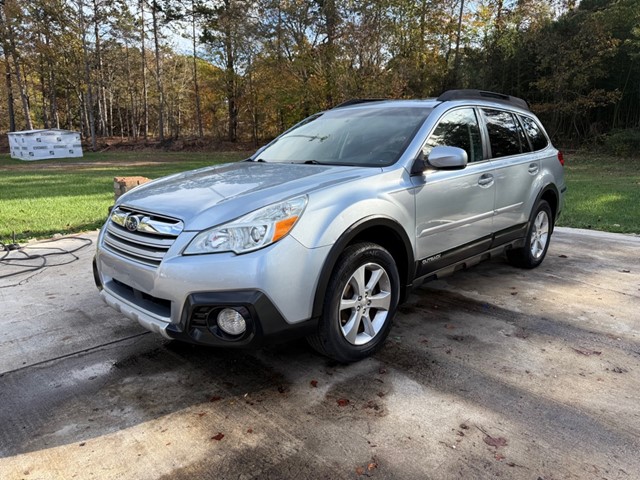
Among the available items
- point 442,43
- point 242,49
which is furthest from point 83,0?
point 442,43

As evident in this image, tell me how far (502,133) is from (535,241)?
4.21ft

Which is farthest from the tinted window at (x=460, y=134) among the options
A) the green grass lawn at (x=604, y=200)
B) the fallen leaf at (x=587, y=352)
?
the green grass lawn at (x=604, y=200)

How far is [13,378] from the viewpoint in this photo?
2844mm

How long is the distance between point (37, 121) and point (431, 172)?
6335 centimetres

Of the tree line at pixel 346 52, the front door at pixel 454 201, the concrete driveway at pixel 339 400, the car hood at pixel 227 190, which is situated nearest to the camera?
the concrete driveway at pixel 339 400

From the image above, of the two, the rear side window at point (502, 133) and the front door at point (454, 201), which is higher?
the rear side window at point (502, 133)

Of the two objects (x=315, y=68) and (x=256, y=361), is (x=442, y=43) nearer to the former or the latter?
→ (x=315, y=68)

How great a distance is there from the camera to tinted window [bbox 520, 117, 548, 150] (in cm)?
470

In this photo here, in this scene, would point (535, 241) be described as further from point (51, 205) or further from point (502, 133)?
point (51, 205)

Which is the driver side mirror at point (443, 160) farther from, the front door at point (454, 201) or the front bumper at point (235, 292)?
the front bumper at point (235, 292)

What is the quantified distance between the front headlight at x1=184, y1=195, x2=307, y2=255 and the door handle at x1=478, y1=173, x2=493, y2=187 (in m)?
1.96

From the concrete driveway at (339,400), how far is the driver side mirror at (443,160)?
119 centimetres

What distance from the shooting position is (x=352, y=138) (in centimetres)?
369

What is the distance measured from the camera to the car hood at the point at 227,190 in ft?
8.33
